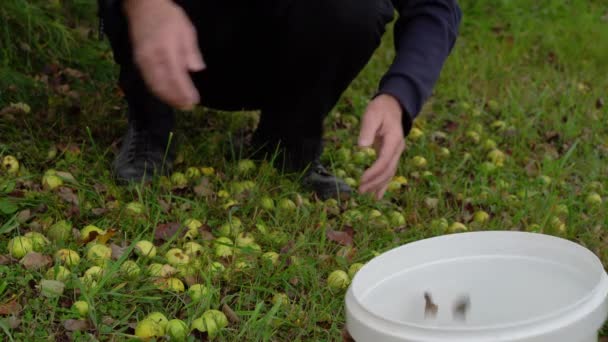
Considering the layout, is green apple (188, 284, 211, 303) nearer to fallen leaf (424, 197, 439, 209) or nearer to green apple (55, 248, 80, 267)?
green apple (55, 248, 80, 267)

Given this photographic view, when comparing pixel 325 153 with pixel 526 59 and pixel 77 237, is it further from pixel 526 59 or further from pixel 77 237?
pixel 526 59

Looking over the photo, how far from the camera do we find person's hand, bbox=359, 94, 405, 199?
6.30ft

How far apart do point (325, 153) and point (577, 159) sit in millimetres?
1187

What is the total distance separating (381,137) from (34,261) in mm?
972

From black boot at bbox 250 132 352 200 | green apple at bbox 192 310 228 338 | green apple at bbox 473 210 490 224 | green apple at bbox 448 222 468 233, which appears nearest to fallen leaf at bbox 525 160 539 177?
green apple at bbox 473 210 490 224

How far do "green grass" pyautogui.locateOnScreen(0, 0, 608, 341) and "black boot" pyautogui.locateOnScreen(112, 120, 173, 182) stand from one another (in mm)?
79

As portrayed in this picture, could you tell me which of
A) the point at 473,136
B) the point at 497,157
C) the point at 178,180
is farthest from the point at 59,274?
the point at 473,136

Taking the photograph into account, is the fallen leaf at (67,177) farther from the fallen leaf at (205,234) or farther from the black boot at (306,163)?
the black boot at (306,163)

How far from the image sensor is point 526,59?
195 inches

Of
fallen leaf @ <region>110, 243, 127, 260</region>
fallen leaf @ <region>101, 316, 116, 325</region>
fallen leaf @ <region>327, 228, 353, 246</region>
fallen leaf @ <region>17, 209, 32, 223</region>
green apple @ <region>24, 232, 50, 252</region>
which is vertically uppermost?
green apple @ <region>24, 232, 50, 252</region>

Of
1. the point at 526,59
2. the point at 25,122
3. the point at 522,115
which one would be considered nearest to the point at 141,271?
the point at 25,122

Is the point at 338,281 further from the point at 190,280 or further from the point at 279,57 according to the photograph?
the point at 279,57

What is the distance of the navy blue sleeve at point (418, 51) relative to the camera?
217 centimetres

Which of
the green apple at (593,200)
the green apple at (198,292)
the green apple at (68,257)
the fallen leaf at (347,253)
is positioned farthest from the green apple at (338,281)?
the green apple at (593,200)
